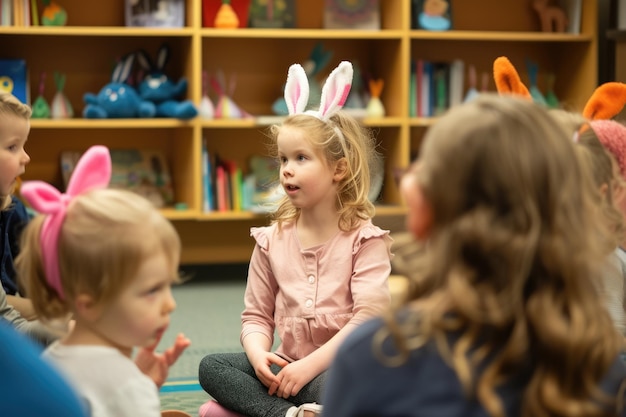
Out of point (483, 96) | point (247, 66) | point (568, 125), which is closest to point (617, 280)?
point (568, 125)

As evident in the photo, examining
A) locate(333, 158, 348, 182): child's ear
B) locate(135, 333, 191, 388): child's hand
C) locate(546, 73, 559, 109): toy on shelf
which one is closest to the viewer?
locate(135, 333, 191, 388): child's hand

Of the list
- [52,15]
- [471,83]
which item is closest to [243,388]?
[52,15]

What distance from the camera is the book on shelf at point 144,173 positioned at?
4109 millimetres

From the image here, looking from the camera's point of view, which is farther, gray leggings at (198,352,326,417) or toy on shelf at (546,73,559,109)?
toy on shelf at (546,73,559,109)

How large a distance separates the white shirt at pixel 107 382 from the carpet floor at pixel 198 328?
1.05 metres

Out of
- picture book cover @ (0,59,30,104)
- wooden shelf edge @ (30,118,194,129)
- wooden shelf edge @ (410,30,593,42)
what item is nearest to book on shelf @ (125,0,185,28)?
wooden shelf edge @ (30,118,194,129)

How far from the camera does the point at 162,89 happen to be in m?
3.89

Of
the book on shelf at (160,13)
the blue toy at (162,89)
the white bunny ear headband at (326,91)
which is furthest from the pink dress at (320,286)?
the book on shelf at (160,13)

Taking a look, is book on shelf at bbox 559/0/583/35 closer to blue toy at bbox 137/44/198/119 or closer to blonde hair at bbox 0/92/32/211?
blue toy at bbox 137/44/198/119

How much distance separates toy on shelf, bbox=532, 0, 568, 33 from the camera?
431cm

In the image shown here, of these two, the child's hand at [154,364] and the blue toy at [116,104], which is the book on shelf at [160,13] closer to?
the blue toy at [116,104]

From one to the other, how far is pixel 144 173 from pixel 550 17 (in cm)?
199

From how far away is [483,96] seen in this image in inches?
38.8

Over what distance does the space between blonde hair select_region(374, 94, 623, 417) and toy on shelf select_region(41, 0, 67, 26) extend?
10.6ft
